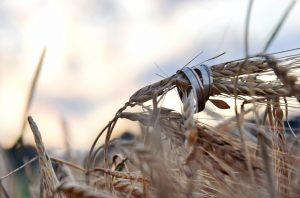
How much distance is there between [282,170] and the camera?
4.31 ft

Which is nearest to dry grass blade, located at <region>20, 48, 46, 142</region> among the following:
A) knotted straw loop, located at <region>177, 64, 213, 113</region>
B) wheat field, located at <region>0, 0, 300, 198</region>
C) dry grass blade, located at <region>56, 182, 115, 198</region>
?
wheat field, located at <region>0, 0, 300, 198</region>

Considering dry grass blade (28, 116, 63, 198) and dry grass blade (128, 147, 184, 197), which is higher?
dry grass blade (128, 147, 184, 197)

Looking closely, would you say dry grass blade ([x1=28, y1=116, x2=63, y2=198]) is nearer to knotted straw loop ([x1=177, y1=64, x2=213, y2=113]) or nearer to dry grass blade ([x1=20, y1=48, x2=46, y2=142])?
dry grass blade ([x1=20, y1=48, x2=46, y2=142])

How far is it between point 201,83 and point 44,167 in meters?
0.35

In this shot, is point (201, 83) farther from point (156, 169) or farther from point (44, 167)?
point (156, 169)

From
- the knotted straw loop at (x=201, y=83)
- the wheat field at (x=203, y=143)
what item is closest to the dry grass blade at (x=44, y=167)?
the wheat field at (x=203, y=143)

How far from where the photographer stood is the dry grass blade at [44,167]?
1.37 metres

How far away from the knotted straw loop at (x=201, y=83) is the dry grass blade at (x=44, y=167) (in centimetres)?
31

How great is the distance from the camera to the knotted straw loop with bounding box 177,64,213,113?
4.69ft

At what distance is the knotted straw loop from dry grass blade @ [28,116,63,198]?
31cm

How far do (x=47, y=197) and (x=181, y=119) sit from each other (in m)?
0.30

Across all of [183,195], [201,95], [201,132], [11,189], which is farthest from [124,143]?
[11,189]

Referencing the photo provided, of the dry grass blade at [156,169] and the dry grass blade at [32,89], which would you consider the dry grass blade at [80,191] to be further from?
the dry grass blade at [32,89]

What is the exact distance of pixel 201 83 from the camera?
1423mm
